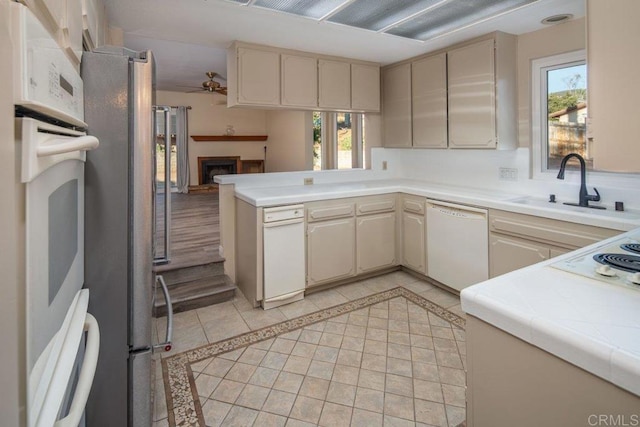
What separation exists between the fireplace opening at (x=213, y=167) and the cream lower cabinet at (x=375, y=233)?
19.2ft

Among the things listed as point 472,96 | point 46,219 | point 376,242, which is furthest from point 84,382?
point 472,96

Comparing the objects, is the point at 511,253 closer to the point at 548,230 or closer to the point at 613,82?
the point at 548,230

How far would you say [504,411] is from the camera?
942mm

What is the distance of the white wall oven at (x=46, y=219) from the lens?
51 cm

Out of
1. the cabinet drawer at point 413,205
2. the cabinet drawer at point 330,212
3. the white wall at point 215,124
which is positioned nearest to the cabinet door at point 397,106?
the cabinet drawer at point 413,205

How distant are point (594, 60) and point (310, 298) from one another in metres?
2.78

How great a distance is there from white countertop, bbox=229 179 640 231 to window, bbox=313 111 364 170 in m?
0.83

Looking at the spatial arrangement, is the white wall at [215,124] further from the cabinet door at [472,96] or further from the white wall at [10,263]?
the white wall at [10,263]

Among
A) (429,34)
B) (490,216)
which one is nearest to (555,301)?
(490,216)

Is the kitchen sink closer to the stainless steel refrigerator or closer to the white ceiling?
the white ceiling

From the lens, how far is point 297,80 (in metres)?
3.53

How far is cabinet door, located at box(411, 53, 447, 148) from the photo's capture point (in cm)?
354

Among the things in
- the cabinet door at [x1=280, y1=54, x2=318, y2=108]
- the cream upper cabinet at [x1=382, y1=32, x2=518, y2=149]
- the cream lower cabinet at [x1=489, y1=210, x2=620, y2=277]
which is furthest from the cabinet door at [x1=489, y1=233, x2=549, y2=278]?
the cabinet door at [x1=280, y1=54, x2=318, y2=108]

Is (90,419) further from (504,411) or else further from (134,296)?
(504,411)
